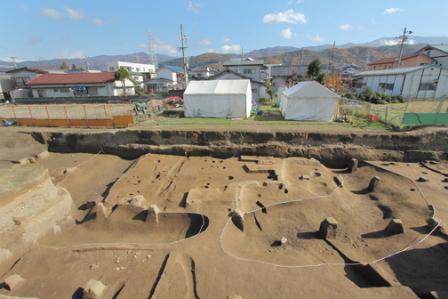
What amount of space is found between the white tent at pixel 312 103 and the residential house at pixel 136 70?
1256 inches

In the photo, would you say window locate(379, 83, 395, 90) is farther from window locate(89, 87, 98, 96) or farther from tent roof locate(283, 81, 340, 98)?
window locate(89, 87, 98, 96)

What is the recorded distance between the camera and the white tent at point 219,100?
19484 millimetres

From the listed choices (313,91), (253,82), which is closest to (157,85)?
(253,82)

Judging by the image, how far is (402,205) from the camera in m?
8.76

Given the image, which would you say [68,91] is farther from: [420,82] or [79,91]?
[420,82]

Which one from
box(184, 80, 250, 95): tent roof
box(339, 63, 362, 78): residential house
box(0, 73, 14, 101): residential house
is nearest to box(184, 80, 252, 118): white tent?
box(184, 80, 250, 95): tent roof

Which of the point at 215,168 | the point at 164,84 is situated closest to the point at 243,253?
the point at 215,168

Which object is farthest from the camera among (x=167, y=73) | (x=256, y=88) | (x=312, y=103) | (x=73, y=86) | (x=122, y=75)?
(x=167, y=73)

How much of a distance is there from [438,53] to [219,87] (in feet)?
130

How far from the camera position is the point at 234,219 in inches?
313

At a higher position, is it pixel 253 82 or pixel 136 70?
pixel 136 70

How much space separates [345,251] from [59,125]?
2065 centimetres

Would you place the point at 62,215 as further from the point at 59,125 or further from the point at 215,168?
the point at 59,125

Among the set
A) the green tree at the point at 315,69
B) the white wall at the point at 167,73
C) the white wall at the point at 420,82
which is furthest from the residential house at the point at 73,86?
the white wall at the point at 420,82
